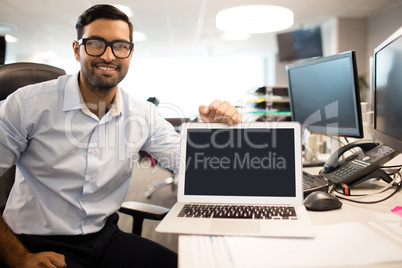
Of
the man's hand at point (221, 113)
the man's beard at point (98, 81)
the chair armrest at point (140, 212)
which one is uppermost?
the man's beard at point (98, 81)

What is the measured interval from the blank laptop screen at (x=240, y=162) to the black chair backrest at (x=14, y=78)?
695mm

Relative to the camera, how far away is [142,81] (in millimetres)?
10219

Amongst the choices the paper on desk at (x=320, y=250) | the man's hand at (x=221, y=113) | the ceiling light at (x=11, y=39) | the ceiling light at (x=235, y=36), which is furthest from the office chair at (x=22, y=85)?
the ceiling light at (x=11, y=39)

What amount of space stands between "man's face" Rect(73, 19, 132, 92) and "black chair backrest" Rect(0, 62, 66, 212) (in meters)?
0.18

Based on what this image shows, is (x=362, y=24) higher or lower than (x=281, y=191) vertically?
higher

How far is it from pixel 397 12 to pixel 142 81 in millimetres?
7198

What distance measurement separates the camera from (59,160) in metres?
1.08

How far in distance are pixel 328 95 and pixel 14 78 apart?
4.07 ft

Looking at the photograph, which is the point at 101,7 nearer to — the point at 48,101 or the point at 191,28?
the point at 48,101

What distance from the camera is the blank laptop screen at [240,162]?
91cm

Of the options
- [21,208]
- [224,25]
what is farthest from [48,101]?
[224,25]

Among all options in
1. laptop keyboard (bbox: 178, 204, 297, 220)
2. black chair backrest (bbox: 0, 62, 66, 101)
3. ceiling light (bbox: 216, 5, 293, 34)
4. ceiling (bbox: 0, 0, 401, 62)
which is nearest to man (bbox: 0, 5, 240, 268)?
black chair backrest (bbox: 0, 62, 66, 101)

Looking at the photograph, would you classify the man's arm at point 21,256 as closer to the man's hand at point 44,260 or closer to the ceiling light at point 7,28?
the man's hand at point 44,260

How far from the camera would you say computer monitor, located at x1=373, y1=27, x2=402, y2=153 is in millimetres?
920
